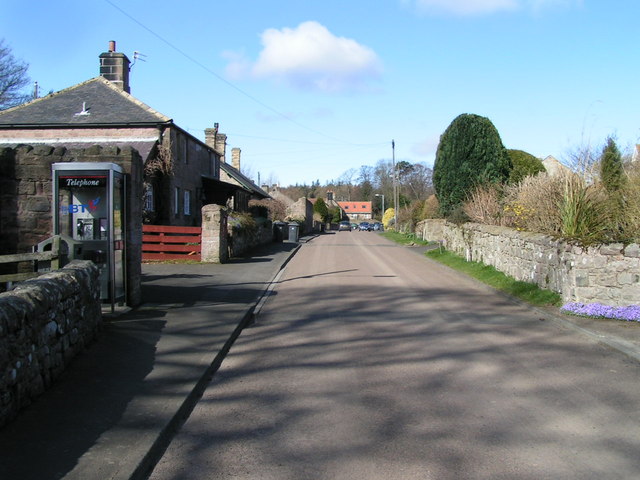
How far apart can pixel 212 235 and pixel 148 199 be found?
7.49 meters

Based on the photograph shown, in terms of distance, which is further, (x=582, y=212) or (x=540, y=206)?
(x=540, y=206)

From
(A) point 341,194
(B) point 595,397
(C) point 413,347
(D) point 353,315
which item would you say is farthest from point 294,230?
(A) point 341,194

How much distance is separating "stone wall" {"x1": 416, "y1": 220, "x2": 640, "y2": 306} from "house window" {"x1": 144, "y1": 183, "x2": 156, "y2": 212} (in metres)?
15.6

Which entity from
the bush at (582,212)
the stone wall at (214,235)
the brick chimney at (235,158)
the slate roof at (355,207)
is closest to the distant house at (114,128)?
the stone wall at (214,235)

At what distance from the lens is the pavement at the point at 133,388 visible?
413 centimetres

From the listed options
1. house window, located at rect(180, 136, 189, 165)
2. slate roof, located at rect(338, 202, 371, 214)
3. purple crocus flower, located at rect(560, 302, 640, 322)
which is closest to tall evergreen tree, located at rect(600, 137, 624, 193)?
purple crocus flower, located at rect(560, 302, 640, 322)

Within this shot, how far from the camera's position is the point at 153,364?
265 inches

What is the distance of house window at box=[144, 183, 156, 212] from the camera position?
25277mm

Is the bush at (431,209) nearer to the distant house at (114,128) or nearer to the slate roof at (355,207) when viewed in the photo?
the distant house at (114,128)

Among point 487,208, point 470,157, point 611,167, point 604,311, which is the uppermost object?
point 470,157

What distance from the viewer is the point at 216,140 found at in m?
48.3

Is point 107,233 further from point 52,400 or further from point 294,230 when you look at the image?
point 294,230

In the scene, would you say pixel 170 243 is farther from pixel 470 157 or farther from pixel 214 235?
pixel 470 157

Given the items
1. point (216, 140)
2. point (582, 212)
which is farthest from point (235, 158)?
point (582, 212)
